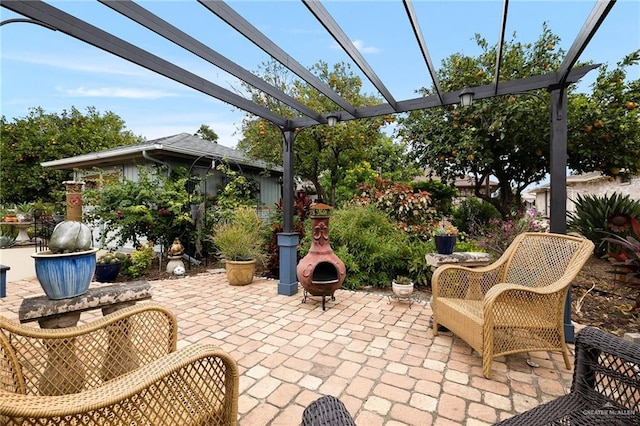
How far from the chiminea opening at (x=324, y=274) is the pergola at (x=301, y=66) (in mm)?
1872

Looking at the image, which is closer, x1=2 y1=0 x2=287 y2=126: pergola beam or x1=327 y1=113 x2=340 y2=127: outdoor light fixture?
x1=2 y1=0 x2=287 y2=126: pergola beam

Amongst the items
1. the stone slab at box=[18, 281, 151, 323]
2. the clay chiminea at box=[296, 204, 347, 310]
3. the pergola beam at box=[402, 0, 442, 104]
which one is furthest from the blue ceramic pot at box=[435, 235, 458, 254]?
the stone slab at box=[18, 281, 151, 323]

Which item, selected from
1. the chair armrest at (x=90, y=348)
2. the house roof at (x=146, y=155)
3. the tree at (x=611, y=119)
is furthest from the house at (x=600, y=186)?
the chair armrest at (x=90, y=348)

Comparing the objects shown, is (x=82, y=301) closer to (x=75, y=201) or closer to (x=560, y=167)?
(x=75, y=201)

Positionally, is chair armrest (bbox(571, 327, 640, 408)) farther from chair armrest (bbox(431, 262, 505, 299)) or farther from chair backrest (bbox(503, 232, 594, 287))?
chair armrest (bbox(431, 262, 505, 299))

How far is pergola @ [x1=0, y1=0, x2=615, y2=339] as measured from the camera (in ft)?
5.82

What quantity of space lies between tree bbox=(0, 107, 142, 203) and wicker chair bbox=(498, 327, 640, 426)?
14292 millimetres

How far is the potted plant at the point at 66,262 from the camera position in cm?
164

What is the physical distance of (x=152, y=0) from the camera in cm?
189

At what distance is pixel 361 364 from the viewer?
2295 mm

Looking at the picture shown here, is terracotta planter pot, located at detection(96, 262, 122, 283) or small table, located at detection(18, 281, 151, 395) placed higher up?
small table, located at detection(18, 281, 151, 395)

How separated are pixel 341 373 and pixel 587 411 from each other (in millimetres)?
1409

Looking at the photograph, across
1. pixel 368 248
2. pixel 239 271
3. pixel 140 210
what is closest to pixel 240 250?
pixel 239 271

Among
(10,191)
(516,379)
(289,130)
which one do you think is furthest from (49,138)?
(516,379)
